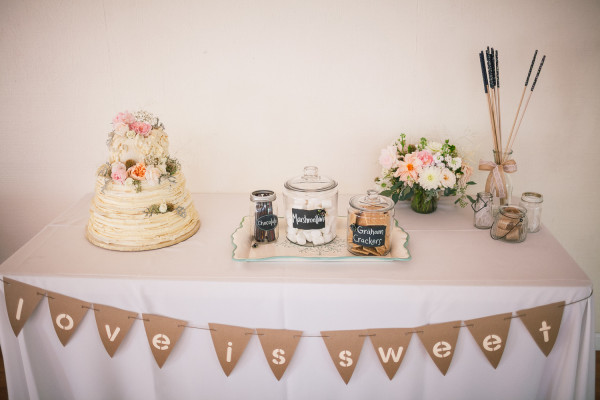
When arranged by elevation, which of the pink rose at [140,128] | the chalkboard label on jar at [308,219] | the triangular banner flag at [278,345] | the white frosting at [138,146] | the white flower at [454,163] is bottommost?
the triangular banner flag at [278,345]

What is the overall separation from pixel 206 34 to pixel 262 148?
522 millimetres

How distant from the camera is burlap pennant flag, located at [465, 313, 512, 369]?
1.07m

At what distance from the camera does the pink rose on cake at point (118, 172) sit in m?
1.18

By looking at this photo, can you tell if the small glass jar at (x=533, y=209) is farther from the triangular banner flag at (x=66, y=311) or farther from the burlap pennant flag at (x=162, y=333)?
the triangular banner flag at (x=66, y=311)

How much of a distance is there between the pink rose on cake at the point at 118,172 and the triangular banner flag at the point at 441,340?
982mm

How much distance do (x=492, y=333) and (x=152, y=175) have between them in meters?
1.10

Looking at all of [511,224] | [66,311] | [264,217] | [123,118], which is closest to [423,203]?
[511,224]

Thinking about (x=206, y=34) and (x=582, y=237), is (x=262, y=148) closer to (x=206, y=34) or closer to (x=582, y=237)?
(x=206, y=34)

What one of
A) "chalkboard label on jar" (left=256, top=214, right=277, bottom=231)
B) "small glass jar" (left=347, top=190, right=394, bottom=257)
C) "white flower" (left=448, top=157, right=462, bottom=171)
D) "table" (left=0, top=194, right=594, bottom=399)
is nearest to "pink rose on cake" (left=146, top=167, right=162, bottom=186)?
"table" (left=0, top=194, right=594, bottom=399)

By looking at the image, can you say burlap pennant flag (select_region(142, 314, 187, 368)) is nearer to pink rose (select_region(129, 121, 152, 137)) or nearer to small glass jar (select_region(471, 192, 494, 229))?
pink rose (select_region(129, 121, 152, 137))

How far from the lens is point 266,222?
127 centimetres

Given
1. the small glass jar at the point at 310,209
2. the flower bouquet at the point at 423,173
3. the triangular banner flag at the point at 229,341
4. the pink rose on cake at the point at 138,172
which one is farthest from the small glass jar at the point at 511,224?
the pink rose on cake at the point at 138,172

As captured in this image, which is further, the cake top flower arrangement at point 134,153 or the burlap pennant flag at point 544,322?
the cake top flower arrangement at point 134,153

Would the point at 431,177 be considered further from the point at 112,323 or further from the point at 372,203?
the point at 112,323
